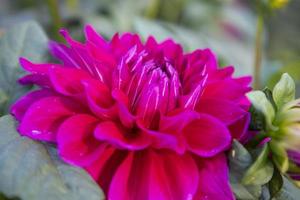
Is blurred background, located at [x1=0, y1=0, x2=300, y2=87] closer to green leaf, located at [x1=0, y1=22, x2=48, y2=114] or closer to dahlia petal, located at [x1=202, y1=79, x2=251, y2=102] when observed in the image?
green leaf, located at [x1=0, y1=22, x2=48, y2=114]

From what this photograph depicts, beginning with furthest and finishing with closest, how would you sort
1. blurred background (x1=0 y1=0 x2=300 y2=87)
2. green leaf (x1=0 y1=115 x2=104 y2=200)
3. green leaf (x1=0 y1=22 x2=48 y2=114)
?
blurred background (x1=0 y1=0 x2=300 y2=87) → green leaf (x1=0 y1=22 x2=48 y2=114) → green leaf (x1=0 y1=115 x2=104 y2=200)

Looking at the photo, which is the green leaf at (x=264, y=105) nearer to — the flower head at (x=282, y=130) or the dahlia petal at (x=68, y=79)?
the flower head at (x=282, y=130)

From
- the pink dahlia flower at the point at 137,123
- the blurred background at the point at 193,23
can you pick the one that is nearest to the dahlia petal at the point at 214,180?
the pink dahlia flower at the point at 137,123

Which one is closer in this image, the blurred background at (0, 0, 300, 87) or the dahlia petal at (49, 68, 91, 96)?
the dahlia petal at (49, 68, 91, 96)

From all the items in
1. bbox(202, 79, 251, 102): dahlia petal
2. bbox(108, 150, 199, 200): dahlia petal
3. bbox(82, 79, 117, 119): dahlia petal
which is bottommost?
bbox(108, 150, 199, 200): dahlia petal

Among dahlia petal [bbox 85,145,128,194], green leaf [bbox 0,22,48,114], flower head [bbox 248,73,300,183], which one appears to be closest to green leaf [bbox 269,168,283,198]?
flower head [bbox 248,73,300,183]

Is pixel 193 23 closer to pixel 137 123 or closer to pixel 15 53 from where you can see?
pixel 15 53

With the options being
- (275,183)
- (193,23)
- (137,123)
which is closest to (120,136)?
(137,123)
